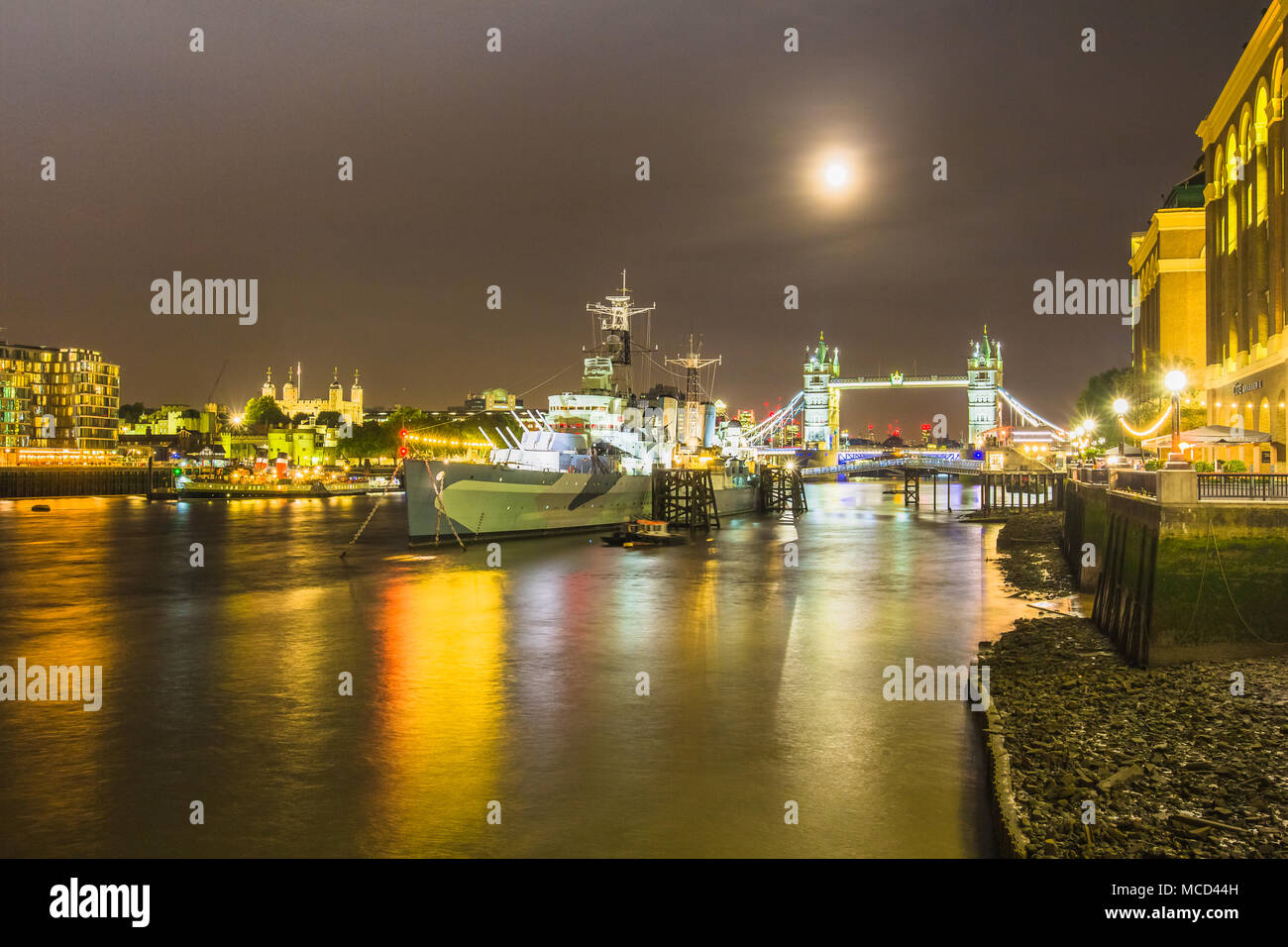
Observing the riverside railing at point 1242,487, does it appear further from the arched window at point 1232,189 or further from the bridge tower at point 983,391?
the bridge tower at point 983,391

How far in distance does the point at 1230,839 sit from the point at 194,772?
36.0 ft

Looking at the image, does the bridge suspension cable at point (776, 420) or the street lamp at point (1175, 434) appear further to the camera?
the bridge suspension cable at point (776, 420)

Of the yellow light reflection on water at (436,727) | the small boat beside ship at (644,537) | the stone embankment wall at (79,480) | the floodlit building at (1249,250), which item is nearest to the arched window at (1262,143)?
the floodlit building at (1249,250)

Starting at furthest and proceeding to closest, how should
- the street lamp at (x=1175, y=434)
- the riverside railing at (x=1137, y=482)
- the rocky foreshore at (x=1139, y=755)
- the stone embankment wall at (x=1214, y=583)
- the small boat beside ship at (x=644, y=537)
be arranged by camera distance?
the small boat beside ship at (x=644, y=537)
the street lamp at (x=1175, y=434)
the riverside railing at (x=1137, y=482)
the stone embankment wall at (x=1214, y=583)
the rocky foreshore at (x=1139, y=755)

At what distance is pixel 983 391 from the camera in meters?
153

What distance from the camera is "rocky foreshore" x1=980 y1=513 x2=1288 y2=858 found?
27.1 ft

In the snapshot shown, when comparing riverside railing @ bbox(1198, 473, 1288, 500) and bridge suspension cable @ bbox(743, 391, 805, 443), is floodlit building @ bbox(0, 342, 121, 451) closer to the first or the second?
bridge suspension cable @ bbox(743, 391, 805, 443)

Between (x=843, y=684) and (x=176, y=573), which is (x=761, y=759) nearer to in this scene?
(x=843, y=684)

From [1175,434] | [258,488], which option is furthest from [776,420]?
[1175,434]

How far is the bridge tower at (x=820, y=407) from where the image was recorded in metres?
165

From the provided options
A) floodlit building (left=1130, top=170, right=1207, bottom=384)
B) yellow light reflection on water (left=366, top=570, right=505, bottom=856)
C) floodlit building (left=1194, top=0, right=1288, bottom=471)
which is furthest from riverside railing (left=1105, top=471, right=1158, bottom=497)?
floodlit building (left=1130, top=170, right=1207, bottom=384)

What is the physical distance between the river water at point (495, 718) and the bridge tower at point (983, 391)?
130876 millimetres
